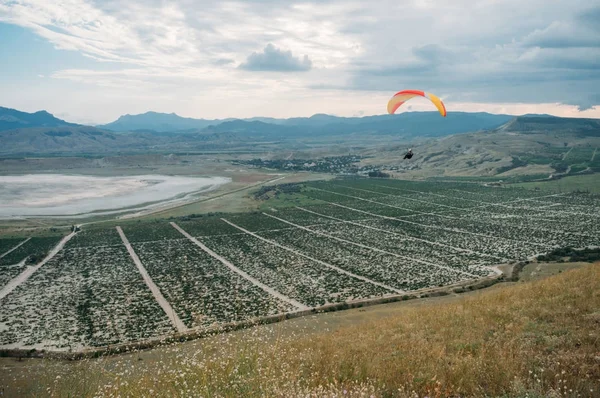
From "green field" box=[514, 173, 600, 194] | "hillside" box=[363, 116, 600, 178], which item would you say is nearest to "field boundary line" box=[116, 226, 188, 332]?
"green field" box=[514, 173, 600, 194]

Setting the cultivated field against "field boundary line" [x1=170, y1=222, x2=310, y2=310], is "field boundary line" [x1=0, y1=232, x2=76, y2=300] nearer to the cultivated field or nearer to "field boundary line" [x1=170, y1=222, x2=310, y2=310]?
the cultivated field

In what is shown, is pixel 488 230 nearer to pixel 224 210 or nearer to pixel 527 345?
pixel 224 210

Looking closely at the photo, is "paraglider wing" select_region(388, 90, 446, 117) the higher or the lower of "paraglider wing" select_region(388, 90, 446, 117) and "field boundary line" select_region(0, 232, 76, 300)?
the higher

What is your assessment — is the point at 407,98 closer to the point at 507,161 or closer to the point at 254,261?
the point at 254,261

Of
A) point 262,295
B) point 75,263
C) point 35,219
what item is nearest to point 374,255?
point 262,295

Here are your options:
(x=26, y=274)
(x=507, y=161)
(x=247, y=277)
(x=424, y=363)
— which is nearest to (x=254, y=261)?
(x=247, y=277)

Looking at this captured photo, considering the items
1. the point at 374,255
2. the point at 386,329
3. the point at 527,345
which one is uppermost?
the point at 527,345
